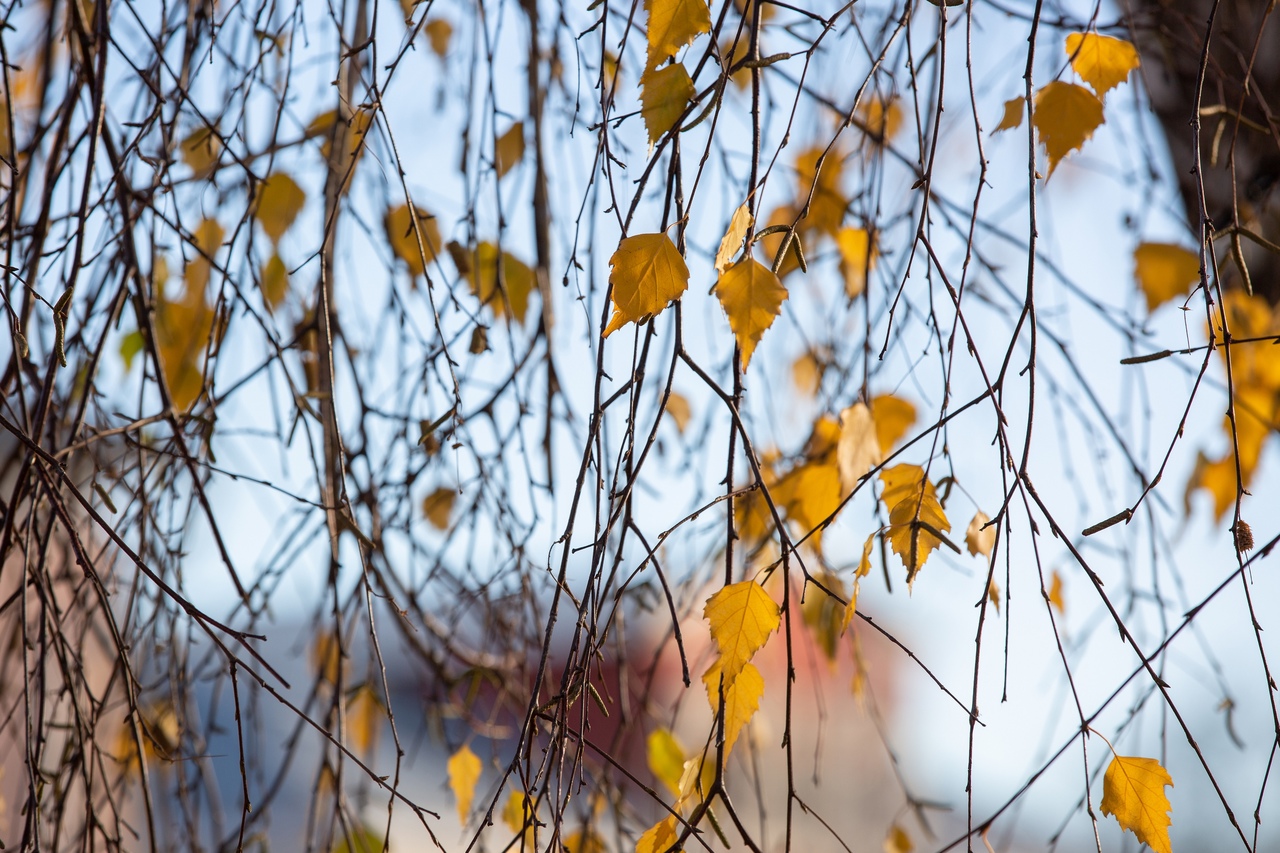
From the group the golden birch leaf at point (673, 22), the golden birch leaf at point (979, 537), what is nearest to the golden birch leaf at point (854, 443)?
the golden birch leaf at point (979, 537)

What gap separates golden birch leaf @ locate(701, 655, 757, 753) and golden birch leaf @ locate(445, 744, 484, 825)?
1.73 ft

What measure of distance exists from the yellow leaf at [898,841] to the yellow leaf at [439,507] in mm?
753

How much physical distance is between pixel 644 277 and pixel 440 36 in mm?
1121

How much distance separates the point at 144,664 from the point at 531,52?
0.84 meters

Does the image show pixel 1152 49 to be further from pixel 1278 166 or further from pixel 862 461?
pixel 862 461

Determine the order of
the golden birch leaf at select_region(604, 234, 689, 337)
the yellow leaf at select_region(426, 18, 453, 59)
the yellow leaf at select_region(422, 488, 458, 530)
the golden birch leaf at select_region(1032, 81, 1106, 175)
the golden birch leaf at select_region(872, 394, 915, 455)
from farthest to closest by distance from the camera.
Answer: the yellow leaf at select_region(426, 18, 453, 59) → the yellow leaf at select_region(422, 488, 458, 530) → the golden birch leaf at select_region(872, 394, 915, 455) → the golden birch leaf at select_region(1032, 81, 1106, 175) → the golden birch leaf at select_region(604, 234, 689, 337)

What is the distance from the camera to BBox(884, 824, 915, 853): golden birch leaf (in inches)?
55.5

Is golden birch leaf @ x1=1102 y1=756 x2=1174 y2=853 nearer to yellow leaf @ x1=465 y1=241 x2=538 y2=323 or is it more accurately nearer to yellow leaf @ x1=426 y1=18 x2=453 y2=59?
yellow leaf @ x1=465 y1=241 x2=538 y2=323

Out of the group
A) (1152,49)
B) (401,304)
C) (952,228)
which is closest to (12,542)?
(401,304)

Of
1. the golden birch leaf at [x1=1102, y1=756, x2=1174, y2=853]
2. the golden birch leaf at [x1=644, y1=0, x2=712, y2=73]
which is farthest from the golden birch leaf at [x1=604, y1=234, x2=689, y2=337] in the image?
the golden birch leaf at [x1=1102, y1=756, x2=1174, y2=853]

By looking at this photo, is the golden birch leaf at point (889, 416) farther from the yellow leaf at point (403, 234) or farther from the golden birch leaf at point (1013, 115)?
the yellow leaf at point (403, 234)

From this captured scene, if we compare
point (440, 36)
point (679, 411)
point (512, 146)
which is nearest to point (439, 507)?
point (679, 411)

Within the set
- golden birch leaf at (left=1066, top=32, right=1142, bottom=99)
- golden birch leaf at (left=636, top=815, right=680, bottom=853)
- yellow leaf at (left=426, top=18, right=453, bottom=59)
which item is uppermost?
yellow leaf at (left=426, top=18, right=453, bottom=59)

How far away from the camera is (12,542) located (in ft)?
2.63
